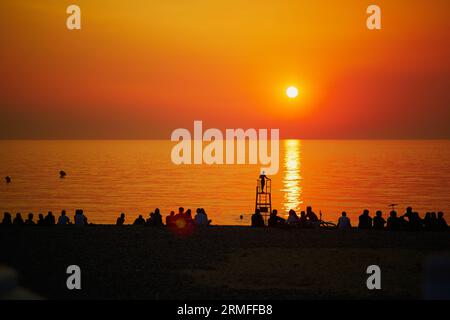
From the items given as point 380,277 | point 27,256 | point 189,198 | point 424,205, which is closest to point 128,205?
point 189,198

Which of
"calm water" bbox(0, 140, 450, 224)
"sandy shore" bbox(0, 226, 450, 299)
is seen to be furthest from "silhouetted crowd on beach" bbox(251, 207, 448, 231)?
"calm water" bbox(0, 140, 450, 224)

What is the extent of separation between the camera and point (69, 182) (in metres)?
101

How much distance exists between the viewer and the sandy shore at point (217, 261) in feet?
44.2

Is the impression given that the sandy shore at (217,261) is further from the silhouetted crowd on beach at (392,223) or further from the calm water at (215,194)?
the calm water at (215,194)

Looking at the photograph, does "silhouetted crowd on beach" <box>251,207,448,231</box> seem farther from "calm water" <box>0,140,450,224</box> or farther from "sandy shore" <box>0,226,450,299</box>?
"calm water" <box>0,140,450,224</box>

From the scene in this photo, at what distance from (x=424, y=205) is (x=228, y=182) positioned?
44825mm

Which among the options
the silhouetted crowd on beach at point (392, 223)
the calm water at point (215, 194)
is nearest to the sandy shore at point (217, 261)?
the silhouetted crowd on beach at point (392, 223)

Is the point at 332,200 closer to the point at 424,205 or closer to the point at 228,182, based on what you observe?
the point at 424,205

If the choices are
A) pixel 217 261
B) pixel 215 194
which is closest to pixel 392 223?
pixel 217 261

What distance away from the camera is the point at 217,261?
1681cm

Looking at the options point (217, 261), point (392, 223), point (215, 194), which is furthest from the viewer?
point (215, 194)

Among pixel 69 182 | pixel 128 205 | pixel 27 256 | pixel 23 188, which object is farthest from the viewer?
pixel 69 182

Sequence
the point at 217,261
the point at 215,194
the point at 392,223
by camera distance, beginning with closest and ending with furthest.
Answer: the point at 217,261 < the point at 392,223 < the point at 215,194

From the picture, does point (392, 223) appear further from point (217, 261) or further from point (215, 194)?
point (215, 194)
